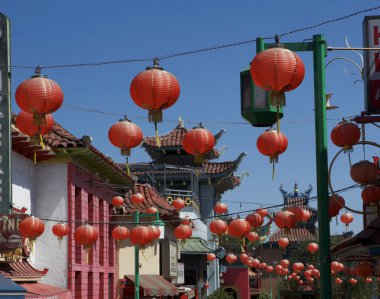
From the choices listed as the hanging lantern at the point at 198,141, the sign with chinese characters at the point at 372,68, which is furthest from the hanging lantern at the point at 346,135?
the hanging lantern at the point at 198,141

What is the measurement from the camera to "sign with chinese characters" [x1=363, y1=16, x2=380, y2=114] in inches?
497

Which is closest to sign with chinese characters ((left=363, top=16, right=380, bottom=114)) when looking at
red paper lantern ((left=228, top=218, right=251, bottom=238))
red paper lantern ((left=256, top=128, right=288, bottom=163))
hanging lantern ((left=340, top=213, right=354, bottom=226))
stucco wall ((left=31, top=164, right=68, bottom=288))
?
red paper lantern ((left=256, top=128, right=288, bottom=163))

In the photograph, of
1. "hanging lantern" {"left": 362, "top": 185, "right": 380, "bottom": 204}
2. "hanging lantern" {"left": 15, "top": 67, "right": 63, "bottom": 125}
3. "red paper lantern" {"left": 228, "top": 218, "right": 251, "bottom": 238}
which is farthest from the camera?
"red paper lantern" {"left": 228, "top": 218, "right": 251, "bottom": 238}

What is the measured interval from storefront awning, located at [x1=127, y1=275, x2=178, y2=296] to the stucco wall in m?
7.56

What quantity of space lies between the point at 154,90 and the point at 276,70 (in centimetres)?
198

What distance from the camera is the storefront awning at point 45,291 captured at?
940 inches

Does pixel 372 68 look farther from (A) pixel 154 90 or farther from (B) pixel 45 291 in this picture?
(B) pixel 45 291

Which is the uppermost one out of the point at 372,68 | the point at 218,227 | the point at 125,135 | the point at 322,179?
the point at 372,68

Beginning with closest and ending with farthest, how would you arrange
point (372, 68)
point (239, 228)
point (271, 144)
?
point (372, 68)
point (271, 144)
point (239, 228)

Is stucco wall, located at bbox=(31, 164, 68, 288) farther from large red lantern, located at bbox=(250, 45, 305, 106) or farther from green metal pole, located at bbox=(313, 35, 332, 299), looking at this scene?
green metal pole, located at bbox=(313, 35, 332, 299)

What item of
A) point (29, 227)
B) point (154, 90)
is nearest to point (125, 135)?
point (154, 90)

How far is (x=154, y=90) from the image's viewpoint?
11.8 meters

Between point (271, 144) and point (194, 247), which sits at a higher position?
point (194, 247)

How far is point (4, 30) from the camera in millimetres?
19266
